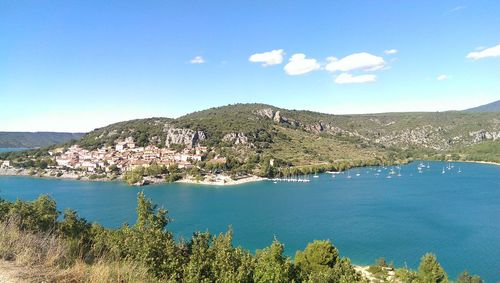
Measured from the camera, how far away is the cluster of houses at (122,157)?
70.6 metres

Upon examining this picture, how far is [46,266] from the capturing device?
3777 millimetres

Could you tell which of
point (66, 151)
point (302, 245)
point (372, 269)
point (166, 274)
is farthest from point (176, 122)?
point (166, 274)

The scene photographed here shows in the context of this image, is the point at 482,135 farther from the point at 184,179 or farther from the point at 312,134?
the point at 184,179

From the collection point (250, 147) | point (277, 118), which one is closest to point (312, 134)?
point (277, 118)

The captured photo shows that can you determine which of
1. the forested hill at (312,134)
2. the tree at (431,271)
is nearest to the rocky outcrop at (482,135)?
the forested hill at (312,134)

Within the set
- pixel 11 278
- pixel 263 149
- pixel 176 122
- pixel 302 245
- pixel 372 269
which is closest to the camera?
pixel 11 278

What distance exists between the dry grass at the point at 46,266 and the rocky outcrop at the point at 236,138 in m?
78.2

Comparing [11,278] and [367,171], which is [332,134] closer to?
[367,171]

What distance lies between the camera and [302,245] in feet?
85.6

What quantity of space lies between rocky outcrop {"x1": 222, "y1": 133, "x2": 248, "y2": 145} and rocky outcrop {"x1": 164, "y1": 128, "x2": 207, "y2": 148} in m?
5.71

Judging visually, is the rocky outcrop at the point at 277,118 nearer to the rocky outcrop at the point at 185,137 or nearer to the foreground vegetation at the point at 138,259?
the rocky outcrop at the point at 185,137

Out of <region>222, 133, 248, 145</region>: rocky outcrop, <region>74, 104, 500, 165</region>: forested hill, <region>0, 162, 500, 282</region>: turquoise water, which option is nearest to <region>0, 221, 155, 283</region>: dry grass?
<region>0, 162, 500, 282</region>: turquoise water

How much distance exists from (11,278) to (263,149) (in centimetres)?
7800

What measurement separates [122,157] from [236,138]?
25181 mm
